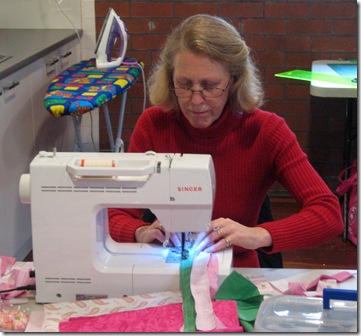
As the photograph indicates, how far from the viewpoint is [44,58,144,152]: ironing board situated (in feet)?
10.3

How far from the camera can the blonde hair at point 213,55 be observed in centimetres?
176

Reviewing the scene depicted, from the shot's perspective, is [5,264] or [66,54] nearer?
[5,264]

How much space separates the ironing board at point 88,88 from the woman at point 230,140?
1234 mm

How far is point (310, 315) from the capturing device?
1.32m

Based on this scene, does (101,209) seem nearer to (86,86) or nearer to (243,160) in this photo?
(243,160)

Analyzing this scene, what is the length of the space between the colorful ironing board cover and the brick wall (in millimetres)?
266

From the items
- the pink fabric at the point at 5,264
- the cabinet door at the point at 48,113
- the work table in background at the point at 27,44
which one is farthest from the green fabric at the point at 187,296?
the cabinet door at the point at 48,113

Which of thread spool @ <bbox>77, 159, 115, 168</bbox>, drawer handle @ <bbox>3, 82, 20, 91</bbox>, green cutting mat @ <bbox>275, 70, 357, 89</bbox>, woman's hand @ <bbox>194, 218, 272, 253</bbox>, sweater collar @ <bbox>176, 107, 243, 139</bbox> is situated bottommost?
woman's hand @ <bbox>194, 218, 272, 253</bbox>

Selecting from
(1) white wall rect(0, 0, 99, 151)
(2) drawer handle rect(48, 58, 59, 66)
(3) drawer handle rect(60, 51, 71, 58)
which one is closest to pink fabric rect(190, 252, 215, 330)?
(2) drawer handle rect(48, 58, 59, 66)

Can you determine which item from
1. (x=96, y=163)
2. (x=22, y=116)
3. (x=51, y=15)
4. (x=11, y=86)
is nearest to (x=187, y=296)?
(x=96, y=163)

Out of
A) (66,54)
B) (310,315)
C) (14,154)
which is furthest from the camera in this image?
(66,54)

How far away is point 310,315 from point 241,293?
180 mm

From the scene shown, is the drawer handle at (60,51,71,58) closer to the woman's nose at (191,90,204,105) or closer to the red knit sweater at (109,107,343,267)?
the red knit sweater at (109,107,343,267)

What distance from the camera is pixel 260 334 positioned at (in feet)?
4.21
